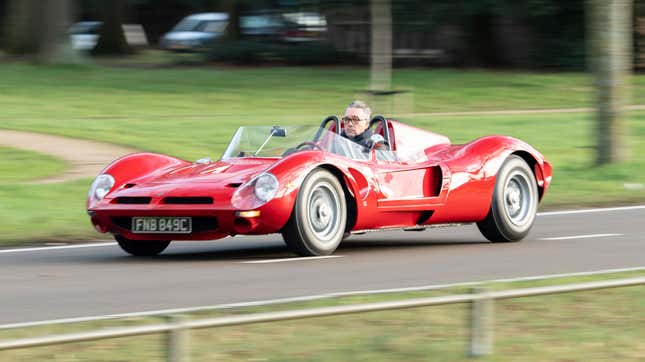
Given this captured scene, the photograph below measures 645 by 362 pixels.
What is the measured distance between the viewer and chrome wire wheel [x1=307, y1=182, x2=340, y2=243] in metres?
10.0

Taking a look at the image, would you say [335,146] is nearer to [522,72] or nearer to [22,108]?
[22,108]

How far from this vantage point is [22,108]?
27.8 m

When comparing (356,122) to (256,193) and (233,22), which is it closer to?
(256,193)

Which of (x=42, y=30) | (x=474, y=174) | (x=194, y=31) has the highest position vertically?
(x=474, y=174)

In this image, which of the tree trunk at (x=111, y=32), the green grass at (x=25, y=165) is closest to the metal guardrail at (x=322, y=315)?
the green grass at (x=25, y=165)

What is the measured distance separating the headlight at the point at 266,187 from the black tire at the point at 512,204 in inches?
106

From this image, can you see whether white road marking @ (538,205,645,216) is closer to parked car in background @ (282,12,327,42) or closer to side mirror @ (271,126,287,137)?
side mirror @ (271,126,287,137)

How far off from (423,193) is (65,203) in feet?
17.2

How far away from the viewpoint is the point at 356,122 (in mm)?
11242

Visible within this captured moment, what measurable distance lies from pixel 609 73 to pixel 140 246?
32.3 ft

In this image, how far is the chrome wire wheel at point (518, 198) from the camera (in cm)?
1181

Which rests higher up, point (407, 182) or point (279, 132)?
point (279, 132)

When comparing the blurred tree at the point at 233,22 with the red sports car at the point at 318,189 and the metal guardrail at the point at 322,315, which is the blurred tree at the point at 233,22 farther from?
the metal guardrail at the point at 322,315

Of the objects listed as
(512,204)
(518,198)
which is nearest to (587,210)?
(518,198)
